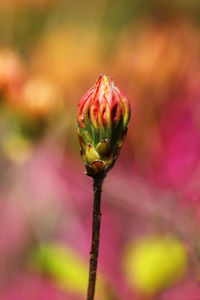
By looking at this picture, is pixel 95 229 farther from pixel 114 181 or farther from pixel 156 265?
pixel 114 181

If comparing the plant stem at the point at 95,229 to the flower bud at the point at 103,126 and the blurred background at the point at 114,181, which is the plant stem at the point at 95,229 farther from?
the blurred background at the point at 114,181

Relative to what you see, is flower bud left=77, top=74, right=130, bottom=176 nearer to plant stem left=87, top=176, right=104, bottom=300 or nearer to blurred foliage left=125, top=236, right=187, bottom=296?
plant stem left=87, top=176, right=104, bottom=300

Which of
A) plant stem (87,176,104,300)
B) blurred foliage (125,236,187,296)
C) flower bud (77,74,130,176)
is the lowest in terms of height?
blurred foliage (125,236,187,296)

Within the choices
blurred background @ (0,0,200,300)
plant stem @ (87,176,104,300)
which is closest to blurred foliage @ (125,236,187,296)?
blurred background @ (0,0,200,300)

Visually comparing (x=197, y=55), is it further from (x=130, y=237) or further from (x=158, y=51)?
(x=130, y=237)

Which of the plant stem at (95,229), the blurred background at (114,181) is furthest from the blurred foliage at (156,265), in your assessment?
the plant stem at (95,229)

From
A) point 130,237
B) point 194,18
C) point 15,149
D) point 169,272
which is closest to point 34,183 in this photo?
point 15,149
